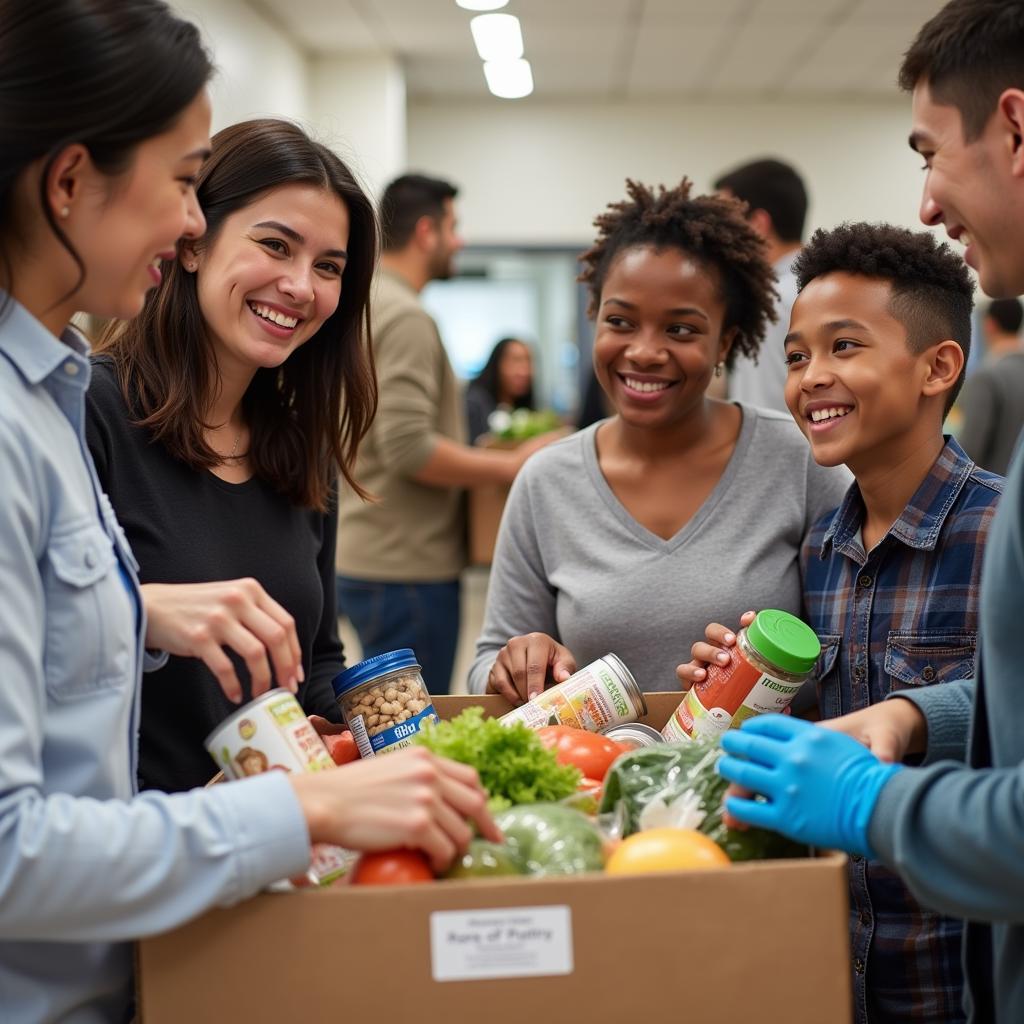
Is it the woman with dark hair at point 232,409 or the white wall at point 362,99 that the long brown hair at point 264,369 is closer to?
the woman with dark hair at point 232,409

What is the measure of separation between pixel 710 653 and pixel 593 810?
0.28 meters

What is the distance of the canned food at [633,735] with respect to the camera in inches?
52.4

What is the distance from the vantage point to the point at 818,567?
159 cm

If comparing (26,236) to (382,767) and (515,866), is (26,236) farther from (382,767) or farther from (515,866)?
(515,866)

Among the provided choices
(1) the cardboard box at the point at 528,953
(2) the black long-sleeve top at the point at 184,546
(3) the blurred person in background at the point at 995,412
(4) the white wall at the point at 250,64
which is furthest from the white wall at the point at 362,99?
(1) the cardboard box at the point at 528,953

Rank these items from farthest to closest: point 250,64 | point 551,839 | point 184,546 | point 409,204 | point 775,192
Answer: point 250,64 → point 409,204 → point 775,192 → point 184,546 → point 551,839

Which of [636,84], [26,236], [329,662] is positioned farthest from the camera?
[636,84]

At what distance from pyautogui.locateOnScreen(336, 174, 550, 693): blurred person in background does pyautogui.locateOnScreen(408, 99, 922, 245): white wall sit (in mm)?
4977

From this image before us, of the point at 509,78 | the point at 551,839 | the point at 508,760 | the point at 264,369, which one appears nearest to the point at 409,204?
the point at 264,369

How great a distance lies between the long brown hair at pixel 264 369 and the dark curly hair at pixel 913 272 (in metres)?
0.68

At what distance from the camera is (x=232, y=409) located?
1.66 metres

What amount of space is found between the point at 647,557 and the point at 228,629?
31.1 inches

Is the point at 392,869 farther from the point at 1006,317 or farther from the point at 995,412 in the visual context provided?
the point at 1006,317

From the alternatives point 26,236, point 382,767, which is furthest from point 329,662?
point 26,236
